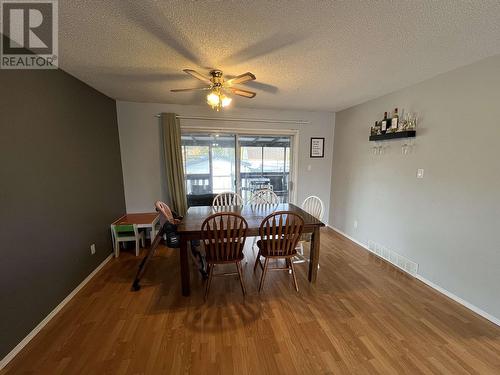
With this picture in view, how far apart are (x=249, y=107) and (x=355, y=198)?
2484 millimetres

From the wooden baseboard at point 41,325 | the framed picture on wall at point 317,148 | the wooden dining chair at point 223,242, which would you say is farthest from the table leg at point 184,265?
the framed picture on wall at point 317,148

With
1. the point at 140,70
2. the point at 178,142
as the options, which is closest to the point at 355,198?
the point at 178,142

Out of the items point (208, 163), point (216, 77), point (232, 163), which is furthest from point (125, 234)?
point (216, 77)

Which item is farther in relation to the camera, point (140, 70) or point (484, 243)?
point (140, 70)

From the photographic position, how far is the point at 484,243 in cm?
193

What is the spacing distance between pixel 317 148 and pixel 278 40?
277 centimetres

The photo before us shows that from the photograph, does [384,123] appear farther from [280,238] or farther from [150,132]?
[150,132]

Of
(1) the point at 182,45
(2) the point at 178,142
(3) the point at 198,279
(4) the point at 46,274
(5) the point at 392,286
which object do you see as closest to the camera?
(1) the point at 182,45

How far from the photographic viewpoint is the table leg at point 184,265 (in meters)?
2.12

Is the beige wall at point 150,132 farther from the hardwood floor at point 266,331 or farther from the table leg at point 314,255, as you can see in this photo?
the table leg at point 314,255

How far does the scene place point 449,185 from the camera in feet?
7.20

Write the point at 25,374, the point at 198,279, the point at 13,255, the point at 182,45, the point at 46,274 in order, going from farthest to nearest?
1. the point at 198,279
2. the point at 46,274
3. the point at 182,45
4. the point at 13,255
5. the point at 25,374

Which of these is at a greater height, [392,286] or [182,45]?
[182,45]

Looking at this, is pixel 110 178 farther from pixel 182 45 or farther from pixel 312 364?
pixel 312 364
